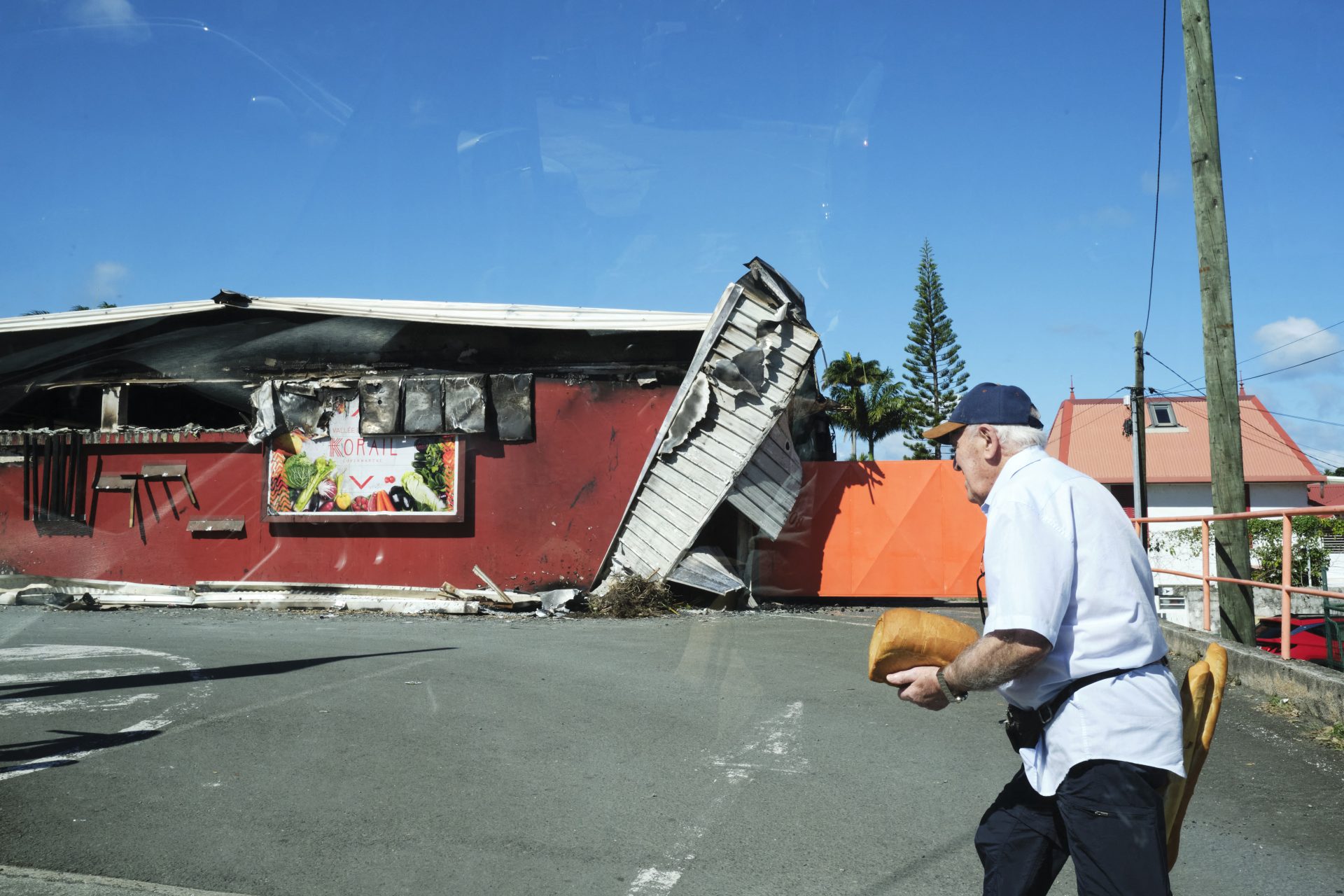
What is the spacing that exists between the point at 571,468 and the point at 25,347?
934 cm

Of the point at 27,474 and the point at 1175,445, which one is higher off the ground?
the point at 1175,445

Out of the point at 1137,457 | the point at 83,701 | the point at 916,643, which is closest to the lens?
the point at 916,643

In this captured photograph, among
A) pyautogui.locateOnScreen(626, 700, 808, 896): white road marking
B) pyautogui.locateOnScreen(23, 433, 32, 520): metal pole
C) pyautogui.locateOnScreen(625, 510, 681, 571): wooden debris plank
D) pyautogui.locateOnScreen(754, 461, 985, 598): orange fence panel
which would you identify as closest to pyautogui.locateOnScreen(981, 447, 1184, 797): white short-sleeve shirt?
pyautogui.locateOnScreen(626, 700, 808, 896): white road marking

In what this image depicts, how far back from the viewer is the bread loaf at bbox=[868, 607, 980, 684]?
2594 mm

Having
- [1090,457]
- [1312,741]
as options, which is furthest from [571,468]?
[1090,457]

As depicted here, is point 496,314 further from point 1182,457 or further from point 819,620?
point 1182,457

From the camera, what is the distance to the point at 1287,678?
284 inches

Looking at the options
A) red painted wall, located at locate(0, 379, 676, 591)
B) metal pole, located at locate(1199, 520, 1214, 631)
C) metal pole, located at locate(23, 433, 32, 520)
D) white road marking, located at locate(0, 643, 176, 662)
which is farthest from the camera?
metal pole, located at locate(23, 433, 32, 520)

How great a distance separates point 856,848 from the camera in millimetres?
4246

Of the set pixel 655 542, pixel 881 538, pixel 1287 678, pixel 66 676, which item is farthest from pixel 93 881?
pixel 881 538

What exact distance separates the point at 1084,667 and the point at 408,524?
14011mm

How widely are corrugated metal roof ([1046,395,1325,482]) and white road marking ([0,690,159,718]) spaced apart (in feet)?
123

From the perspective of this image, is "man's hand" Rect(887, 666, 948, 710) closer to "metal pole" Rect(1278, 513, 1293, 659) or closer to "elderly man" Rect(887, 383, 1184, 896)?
"elderly man" Rect(887, 383, 1184, 896)

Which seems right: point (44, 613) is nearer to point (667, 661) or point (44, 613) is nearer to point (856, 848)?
point (667, 661)
